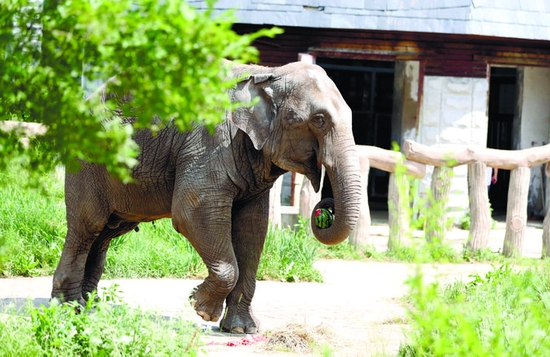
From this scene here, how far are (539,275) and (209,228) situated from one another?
304 cm

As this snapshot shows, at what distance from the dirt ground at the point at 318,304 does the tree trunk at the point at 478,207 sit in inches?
26.2

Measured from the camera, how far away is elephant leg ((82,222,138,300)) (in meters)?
7.32

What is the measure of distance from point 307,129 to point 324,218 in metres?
0.64

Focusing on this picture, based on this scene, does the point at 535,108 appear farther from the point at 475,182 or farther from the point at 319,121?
the point at 319,121

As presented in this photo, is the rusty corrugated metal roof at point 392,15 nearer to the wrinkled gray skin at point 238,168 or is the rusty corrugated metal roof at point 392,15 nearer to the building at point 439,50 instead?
the building at point 439,50

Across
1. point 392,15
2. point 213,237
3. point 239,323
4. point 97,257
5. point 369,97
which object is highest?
point 392,15

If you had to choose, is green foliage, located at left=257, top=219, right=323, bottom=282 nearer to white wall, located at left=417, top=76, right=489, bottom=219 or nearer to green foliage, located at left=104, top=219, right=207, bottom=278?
green foliage, located at left=104, top=219, right=207, bottom=278

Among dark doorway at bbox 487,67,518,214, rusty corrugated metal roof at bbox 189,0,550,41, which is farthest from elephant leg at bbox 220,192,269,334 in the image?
dark doorway at bbox 487,67,518,214

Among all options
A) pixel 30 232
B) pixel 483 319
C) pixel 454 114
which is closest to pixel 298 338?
pixel 483 319

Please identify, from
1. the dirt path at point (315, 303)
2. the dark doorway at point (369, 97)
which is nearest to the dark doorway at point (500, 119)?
the dark doorway at point (369, 97)

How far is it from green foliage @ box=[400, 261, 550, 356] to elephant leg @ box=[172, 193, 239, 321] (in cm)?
129

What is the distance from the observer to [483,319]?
548cm

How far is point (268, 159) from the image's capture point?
254 inches

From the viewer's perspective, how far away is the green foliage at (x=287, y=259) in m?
9.34
